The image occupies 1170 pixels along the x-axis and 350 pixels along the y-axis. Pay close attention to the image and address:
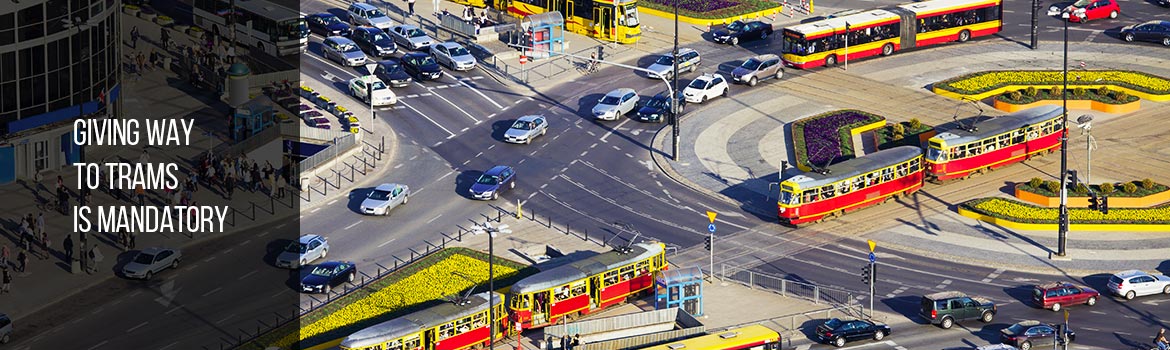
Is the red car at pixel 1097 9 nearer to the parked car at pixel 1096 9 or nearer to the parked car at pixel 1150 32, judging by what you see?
the parked car at pixel 1096 9

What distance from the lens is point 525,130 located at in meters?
117

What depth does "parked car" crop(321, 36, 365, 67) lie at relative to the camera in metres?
129

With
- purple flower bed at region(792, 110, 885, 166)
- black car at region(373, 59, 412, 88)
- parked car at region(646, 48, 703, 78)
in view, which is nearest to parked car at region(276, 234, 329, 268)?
black car at region(373, 59, 412, 88)

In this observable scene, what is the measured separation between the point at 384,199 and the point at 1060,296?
36.5 meters

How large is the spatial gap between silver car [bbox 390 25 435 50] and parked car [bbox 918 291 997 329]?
53258mm

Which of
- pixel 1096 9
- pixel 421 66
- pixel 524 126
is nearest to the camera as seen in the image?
pixel 524 126

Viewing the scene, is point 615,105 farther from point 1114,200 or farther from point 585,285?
point 1114,200

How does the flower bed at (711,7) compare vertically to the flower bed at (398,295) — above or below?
above

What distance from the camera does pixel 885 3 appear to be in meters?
150

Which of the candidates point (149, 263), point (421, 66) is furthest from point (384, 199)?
point (421, 66)

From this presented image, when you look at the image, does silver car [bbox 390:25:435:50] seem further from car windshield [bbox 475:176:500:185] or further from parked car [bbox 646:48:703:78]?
car windshield [bbox 475:176:500:185]

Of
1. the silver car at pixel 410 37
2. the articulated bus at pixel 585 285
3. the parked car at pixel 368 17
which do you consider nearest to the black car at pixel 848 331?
the articulated bus at pixel 585 285

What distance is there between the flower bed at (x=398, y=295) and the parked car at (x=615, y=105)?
24.3 m

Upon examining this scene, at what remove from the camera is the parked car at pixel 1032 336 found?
86000 millimetres
